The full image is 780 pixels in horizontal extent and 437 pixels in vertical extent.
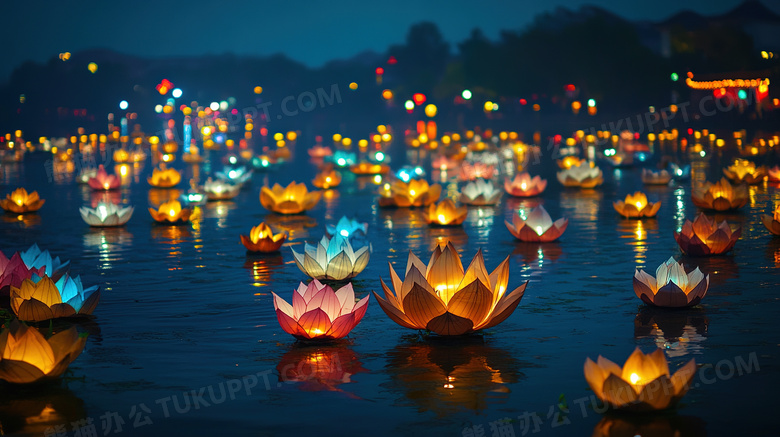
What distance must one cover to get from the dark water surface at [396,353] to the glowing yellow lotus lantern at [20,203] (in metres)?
5.83

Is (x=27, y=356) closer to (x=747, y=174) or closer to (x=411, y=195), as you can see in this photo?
(x=411, y=195)

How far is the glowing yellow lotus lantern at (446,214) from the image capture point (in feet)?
48.4

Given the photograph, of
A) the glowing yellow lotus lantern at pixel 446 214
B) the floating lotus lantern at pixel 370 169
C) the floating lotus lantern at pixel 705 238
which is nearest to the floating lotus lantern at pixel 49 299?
the floating lotus lantern at pixel 705 238

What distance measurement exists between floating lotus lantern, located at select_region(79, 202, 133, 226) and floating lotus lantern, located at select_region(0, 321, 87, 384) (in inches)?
382

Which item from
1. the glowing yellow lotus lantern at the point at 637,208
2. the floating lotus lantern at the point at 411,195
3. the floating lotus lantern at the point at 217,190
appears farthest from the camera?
the floating lotus lantern at the point at 217,190

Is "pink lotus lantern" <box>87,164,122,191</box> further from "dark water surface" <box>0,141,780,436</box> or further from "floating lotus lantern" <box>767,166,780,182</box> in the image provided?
"floating lotus lantern" <box>767,166,780,182</box>

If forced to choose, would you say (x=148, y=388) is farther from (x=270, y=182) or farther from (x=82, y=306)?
(x=270, y=182)

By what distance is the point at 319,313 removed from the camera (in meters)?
7.07

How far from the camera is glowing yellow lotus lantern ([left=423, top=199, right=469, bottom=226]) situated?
14742mm

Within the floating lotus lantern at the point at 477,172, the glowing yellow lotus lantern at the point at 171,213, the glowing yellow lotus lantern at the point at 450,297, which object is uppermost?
the floating lotus lantern at the point at 477,172

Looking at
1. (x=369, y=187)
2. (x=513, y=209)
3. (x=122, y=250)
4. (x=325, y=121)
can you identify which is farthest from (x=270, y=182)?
(x=325, y=121)

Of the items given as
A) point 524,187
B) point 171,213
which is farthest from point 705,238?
point 524,187

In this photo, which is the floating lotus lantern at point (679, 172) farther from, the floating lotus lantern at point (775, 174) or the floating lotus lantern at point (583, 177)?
the floating lotus lantern at point (775, 174)

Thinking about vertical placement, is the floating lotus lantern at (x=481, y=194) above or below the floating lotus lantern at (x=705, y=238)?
above
